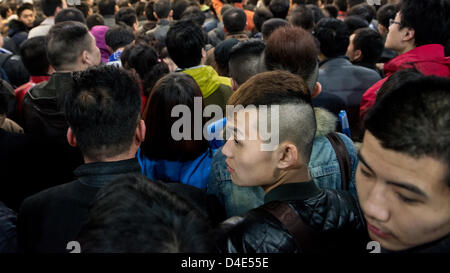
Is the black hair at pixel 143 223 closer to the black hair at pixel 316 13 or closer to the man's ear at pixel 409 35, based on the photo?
the man's ear at pixel 409 35

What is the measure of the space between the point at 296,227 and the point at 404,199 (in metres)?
0.27

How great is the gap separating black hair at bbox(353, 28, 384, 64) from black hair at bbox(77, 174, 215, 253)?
3.04 meters

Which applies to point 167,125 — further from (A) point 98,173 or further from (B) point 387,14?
(B) point 387,14

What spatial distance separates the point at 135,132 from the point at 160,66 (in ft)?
4.83

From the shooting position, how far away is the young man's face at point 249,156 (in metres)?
1.40

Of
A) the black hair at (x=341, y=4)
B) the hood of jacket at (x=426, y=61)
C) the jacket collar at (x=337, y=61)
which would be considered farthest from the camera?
the black hair at (x=341, y=4)

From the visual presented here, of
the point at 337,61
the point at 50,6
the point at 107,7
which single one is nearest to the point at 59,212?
the point at 337,61

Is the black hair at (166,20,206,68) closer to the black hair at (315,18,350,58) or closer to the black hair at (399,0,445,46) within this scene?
the black hair at (315,18,350,58)

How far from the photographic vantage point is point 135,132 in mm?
1606

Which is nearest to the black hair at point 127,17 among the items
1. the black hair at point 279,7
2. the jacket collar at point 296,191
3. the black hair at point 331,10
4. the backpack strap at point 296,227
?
the black hair at point 279,7

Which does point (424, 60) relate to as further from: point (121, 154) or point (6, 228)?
point (6, 228)

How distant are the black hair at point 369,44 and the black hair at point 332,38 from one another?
32 cm

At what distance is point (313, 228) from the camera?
1.04 m
